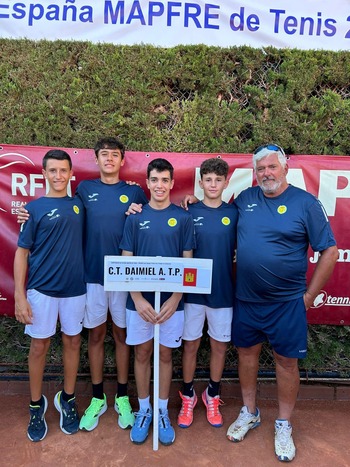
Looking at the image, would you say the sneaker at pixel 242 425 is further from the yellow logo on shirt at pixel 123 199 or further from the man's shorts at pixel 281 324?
the yellow logo on shirt at pixel 123 199

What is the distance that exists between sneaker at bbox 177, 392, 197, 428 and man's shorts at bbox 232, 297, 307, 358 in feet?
2.50

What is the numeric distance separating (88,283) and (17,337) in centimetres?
112

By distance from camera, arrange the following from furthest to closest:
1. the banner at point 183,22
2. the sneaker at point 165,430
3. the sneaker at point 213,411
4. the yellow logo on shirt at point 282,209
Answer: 1. the banner at point 183,22
2. the sneaker at point 213,411
3. the sneaker at point 165,430
4. the yellow logo on shirt at point 282,209

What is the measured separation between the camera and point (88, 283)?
9.63 feet

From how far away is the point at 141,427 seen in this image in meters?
2.87

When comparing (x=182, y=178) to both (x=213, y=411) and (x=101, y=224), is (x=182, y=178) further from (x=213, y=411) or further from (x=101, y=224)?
(x=213, y=411)

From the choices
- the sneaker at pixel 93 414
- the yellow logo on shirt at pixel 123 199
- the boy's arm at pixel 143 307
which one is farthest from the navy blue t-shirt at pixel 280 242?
the sneaker at pixel 93 414

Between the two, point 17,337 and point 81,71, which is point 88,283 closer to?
point 17,337

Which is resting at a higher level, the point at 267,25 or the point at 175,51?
the point at 267,25

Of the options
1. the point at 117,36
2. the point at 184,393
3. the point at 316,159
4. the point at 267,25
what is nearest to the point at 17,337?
the point at 184,393

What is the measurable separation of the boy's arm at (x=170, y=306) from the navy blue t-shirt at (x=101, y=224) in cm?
50

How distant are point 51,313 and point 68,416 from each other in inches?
31.4

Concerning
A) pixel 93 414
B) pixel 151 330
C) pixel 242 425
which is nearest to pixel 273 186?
pixel 151 330

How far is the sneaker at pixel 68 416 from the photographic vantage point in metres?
2.93
